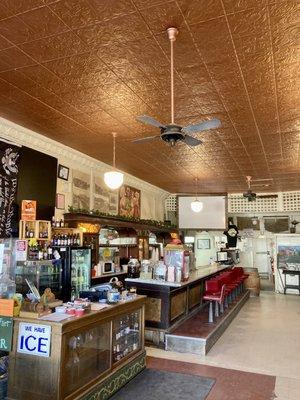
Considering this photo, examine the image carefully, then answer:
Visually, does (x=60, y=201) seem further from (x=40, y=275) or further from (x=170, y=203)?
(x=170, y=203)

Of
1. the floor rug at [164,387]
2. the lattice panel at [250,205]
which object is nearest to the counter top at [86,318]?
the floor rug at [164,387]

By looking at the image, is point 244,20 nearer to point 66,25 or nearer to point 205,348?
point 66,25

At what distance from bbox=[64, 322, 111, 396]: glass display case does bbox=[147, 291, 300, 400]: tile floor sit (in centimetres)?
169

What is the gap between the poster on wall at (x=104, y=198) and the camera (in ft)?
28.7

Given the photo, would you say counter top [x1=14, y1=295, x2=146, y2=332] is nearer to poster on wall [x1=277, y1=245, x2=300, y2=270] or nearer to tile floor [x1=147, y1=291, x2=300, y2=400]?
tile floor [x1=147, y1=291, x2=300, y2=400]

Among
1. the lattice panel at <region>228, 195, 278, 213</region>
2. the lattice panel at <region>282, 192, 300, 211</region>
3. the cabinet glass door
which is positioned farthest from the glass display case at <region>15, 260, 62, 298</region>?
the lattice panel at <region>282, 192, 300, 211</region>

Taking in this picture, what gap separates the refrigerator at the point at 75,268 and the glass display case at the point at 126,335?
6.68 feet

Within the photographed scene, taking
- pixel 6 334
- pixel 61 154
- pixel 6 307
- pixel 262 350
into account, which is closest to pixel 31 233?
pixel 61 154

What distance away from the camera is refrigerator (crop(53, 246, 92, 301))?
6.54 metres

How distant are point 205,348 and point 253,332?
6.40 ft

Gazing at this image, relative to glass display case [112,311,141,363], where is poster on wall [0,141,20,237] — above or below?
above

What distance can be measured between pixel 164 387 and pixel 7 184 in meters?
4.07

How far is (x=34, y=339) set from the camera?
3.30 metres

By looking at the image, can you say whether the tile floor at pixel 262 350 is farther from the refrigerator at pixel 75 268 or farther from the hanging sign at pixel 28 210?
the hanging sign at pixel 28 210
